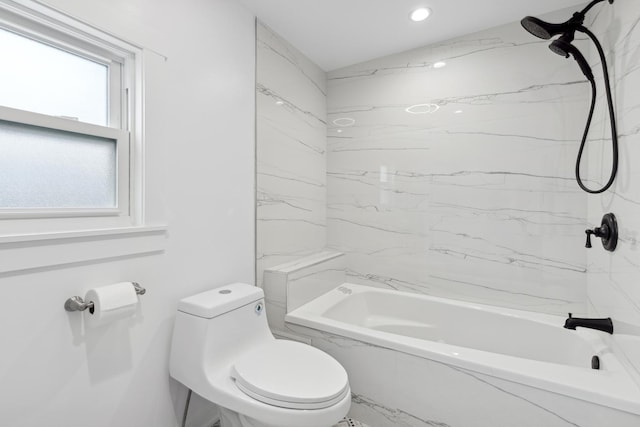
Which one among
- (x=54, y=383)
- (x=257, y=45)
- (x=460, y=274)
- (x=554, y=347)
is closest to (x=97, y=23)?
(x=257, y=45)

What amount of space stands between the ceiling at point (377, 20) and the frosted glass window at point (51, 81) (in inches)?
39.9

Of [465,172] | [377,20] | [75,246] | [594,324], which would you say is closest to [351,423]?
[594,324]

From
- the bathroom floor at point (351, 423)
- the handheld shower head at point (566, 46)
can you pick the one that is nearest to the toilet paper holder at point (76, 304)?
the bathroom floor at point (351, 423)

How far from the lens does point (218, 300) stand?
1423 mm

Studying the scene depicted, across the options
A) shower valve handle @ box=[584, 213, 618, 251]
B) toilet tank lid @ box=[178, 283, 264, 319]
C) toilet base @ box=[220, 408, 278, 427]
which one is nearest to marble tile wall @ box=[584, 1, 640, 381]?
shower valve handle @ box=[584, 213, 618, 251]

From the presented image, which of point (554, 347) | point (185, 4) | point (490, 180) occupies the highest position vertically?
point (185, 4)

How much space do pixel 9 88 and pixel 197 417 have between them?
1633mm

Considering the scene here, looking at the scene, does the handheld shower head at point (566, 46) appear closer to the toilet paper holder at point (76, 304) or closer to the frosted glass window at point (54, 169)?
the frosted glass window at point (54, 169)

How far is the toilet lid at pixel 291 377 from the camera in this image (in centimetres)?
113

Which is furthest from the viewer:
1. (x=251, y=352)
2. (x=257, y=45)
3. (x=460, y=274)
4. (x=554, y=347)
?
(x=460, y=274)

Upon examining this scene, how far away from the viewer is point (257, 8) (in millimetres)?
1832

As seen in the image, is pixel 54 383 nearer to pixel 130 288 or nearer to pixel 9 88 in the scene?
pixel 130 288

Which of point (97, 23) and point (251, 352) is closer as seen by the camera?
point (97, 23)

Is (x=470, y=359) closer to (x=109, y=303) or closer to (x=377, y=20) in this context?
(x=109, y=303)
